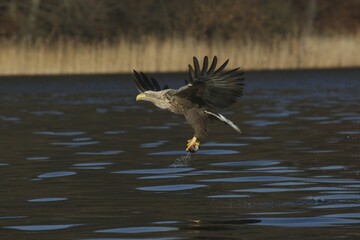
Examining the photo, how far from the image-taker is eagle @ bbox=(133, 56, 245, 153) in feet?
39.6

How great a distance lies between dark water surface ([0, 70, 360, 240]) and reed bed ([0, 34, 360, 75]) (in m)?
11.1

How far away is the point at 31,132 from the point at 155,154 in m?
4.32

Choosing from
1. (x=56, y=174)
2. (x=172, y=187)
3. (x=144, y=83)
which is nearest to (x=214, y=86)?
(x=144, y=83)

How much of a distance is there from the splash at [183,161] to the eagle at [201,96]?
123 centimetres

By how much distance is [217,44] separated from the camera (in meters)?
39.5

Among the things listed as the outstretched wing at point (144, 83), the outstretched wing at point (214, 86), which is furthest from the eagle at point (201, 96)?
the outstretched wing at point (144, 83)

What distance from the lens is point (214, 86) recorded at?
1220 cm

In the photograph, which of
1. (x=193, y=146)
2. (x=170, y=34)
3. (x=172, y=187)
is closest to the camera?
(x=172, y=187)

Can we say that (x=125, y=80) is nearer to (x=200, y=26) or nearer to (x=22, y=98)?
(x=22, y=98)

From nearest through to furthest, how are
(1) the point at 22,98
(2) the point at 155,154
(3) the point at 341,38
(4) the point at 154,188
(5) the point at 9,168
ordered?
(4) the point at 154,188
(5) the point at 9,168
(2) the point at 155,154
(1) the point at 22,98
(3) the point at 341,38

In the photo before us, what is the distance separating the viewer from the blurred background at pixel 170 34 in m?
37.2

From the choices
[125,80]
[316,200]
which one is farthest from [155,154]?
[125,80]

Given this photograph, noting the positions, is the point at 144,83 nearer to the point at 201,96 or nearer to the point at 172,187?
the point at 201,96

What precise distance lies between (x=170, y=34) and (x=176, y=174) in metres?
34.3
